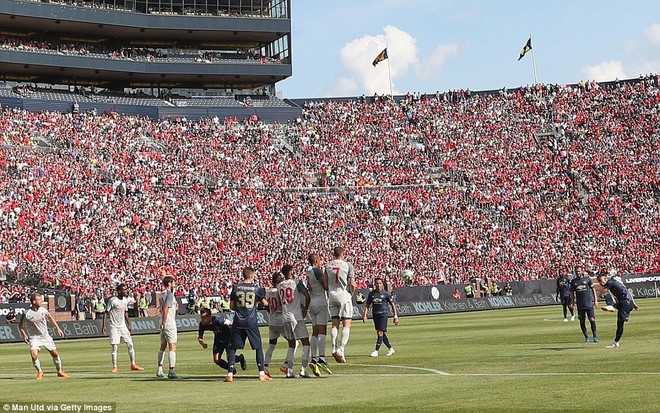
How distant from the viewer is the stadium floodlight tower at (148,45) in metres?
83.4

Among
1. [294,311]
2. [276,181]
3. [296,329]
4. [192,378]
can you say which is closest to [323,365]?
[296,329]

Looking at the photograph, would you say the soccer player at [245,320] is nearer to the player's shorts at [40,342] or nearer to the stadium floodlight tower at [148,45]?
the player's shorts at [40,342]

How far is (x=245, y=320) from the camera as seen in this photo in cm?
2038

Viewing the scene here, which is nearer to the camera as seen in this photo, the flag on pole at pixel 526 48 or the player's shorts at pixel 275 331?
the player's shorts at pixel 275 331

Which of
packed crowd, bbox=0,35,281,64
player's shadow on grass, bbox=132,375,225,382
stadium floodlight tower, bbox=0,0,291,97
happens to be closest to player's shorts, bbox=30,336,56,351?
player's shadow on grass, bbox=132,375,225,382

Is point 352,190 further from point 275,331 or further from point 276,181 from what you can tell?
point 275,331

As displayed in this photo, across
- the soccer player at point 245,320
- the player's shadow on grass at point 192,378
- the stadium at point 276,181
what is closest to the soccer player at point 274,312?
the soccer player at point 245,320

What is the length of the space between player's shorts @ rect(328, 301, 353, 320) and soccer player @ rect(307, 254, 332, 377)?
48.5 inches

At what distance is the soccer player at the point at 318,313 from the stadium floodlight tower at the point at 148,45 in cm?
6462

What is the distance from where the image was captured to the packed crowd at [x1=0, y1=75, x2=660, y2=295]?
60.0 metres

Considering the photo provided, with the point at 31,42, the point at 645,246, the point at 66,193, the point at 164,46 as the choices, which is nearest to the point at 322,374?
the point at 66,193

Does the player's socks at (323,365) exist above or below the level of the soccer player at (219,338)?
below

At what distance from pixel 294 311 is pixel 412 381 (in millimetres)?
3082

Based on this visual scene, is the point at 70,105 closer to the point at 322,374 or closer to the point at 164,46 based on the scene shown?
the point at 164,46
